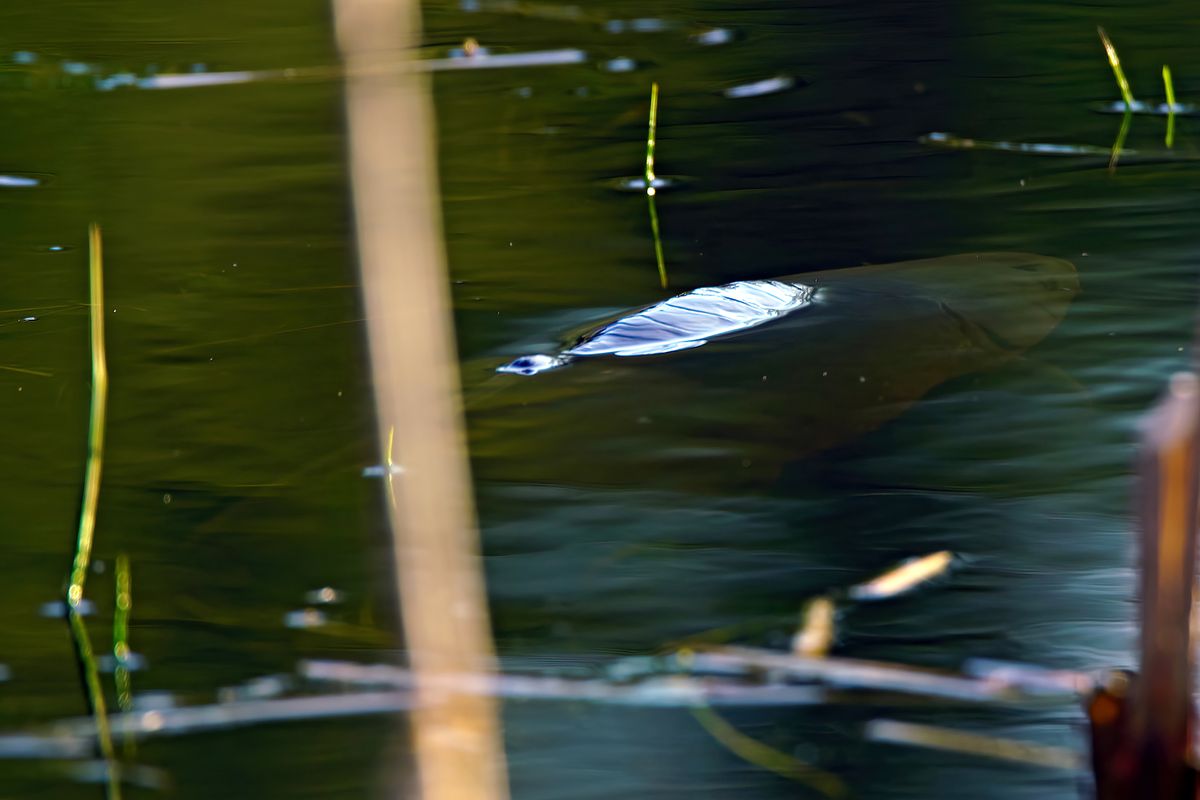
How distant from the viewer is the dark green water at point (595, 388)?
2164mm

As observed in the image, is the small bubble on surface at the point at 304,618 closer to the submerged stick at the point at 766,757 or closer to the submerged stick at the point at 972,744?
the submerged stick at the point at 766,757

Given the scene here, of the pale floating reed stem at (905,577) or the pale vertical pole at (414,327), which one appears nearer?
the pale vertical pole at (414,327)

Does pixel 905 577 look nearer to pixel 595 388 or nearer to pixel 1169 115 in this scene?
pixel 595 388

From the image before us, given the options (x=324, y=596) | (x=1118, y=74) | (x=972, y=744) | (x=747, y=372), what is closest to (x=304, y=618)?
(x=324, y=596)

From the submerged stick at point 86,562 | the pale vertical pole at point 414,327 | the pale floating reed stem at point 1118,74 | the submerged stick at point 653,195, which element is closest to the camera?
the pale vertical pole at point 414,327

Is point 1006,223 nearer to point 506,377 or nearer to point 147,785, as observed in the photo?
point 506,377

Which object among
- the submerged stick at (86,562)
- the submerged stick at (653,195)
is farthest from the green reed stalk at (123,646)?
the submerged stick at (653,195)

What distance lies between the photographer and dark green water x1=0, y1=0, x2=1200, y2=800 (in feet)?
7.10

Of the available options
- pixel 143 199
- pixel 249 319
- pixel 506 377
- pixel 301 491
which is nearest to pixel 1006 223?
pixel 506 377

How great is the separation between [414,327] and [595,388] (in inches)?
81.1

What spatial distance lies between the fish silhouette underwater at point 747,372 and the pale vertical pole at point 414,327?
1.61 metres

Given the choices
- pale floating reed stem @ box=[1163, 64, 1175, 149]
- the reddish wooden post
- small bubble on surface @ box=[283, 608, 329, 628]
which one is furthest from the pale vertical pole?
pale floating reed stem @ box=[1163, 64, 1175, 149]

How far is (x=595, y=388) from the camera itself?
10.8ft

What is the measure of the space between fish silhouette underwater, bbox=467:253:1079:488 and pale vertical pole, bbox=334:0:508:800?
1.61 metres
